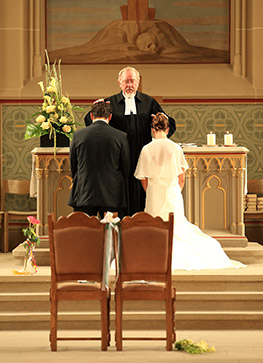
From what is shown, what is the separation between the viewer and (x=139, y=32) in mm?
11719

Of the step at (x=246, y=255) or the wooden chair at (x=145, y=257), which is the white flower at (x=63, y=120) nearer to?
the step at (x=246, y=255)

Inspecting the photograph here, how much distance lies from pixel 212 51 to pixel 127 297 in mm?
6600

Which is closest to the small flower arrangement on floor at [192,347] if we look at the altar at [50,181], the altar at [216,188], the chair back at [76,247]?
the chair back at [76,247]

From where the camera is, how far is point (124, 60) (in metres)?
11.7

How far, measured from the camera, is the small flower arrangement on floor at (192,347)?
6012 millimetres

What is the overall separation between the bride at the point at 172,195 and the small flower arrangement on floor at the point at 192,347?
5.13 feet

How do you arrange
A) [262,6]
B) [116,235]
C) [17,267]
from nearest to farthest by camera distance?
[116,235] → [17,267] → [262,6]

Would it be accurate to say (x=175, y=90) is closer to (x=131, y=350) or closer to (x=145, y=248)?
(x=145, y=248)

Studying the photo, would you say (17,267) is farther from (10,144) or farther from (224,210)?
(10,144)

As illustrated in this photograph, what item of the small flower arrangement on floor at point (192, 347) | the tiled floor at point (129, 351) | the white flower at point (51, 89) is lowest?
the tiled floor at point (129, 351)

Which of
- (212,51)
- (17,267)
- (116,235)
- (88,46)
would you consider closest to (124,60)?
(88,46)

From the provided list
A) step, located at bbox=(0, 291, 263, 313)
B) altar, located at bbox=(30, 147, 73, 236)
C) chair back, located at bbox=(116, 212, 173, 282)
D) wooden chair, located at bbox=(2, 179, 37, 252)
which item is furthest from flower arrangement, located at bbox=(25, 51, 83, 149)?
chair back, located at bbox=(116, 212, 173, 282)

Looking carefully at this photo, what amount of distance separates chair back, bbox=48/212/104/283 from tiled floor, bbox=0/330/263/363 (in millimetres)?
632

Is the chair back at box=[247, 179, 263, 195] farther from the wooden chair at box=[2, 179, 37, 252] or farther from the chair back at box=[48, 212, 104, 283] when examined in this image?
the chair back at box=[48, 212, 104, 283]
